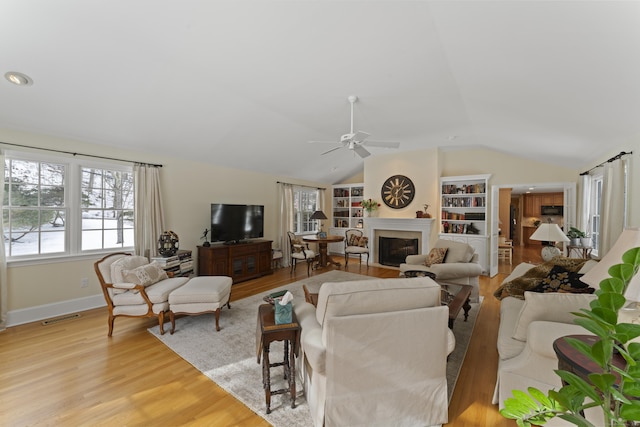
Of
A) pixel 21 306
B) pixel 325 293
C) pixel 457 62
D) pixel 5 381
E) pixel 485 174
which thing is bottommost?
pixel 5 381

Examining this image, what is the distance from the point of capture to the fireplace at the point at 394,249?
6.66 m

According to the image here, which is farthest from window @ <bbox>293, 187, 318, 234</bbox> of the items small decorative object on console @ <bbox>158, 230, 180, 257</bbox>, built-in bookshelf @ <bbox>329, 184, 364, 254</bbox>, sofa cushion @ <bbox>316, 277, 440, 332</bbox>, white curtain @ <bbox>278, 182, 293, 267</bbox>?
sofa cushion @ <bbox>316, 277, 440, 332</bbox>

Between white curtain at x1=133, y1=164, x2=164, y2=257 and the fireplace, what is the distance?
5017mm

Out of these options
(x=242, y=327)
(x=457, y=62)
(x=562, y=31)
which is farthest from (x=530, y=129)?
(x=242, y=327)

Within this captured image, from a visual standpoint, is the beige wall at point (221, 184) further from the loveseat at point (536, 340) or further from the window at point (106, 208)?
the loveseat at point (536, 340)

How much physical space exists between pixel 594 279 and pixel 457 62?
6.86ft

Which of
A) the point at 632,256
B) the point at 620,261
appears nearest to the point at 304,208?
the point at 620,261

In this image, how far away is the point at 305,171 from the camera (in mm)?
7074

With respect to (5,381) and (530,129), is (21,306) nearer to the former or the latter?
(5,381)

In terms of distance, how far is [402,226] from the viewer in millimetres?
6613

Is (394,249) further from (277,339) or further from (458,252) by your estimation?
(277,339)

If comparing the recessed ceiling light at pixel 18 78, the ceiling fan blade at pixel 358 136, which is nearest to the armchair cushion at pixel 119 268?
the recessed ceiling light at pixel 18 78

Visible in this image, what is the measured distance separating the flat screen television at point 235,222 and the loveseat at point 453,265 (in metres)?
3.19

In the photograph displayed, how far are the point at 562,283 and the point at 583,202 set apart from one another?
10.3 ft
